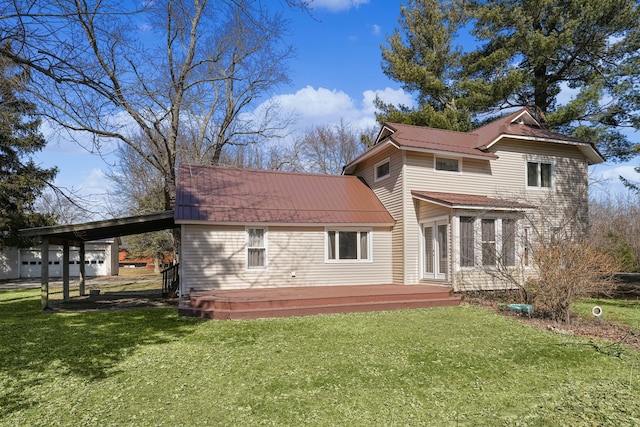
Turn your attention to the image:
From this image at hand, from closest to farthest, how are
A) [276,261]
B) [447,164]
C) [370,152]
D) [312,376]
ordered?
1. [312,376]
2. [276,261]
3. [447,164]
4. [370,152]

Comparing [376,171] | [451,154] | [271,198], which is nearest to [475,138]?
[451,154]

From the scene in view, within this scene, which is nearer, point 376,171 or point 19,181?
point 376,171

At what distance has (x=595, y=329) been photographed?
7.79 m

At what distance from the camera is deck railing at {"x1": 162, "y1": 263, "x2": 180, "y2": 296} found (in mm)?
13672

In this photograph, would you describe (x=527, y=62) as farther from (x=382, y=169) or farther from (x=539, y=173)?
(x=382, y=169)

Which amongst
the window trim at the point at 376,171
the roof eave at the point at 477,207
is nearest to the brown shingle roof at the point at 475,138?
the window trim at the point at 376,171

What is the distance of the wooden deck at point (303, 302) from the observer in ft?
29.8

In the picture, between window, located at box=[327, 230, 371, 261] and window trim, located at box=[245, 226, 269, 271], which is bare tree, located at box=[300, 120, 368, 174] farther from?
window trim, located at box=[245, 226, 269, 271]

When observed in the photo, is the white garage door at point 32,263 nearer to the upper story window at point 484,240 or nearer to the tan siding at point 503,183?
the tan siding at point 503,183

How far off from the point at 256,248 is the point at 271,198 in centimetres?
201

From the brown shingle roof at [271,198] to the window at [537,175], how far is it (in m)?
5.82

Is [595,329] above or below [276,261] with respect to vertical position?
below

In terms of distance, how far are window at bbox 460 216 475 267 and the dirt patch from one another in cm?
240

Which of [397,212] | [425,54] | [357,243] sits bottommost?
[357,243]
